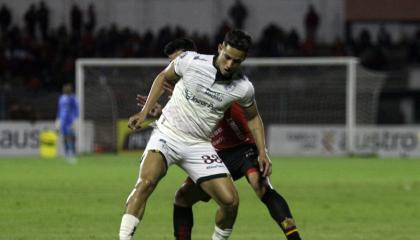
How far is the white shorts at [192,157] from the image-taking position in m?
8.80

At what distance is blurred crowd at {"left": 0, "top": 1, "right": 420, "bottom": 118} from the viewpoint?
36469mm

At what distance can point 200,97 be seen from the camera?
8.82 metres

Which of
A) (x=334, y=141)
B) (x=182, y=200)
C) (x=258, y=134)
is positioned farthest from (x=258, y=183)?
(x=334, y=141)

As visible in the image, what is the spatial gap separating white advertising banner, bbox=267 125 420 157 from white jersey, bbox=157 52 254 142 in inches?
901

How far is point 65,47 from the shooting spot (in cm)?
3709

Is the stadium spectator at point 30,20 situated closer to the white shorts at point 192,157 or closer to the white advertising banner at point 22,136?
the white advertising banner at point 22,136

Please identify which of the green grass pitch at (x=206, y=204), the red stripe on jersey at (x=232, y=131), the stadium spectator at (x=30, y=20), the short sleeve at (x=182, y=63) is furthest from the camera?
the stadium spectator at (x=30, y=20)

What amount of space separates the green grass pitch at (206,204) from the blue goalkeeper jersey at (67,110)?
2203 millimetres

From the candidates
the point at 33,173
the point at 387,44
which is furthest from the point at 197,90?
the point at 387,44

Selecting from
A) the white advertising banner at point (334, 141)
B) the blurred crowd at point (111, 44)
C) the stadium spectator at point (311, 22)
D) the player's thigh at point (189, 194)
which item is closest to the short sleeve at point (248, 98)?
the player's thigh at point (189, 194)

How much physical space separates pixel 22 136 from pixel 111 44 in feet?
23.8

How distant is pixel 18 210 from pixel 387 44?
1077 inches

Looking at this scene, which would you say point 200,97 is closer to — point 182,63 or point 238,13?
point 182,63

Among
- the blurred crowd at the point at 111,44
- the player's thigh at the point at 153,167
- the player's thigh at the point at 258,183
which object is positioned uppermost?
the player's thigh at the point at 153,167
